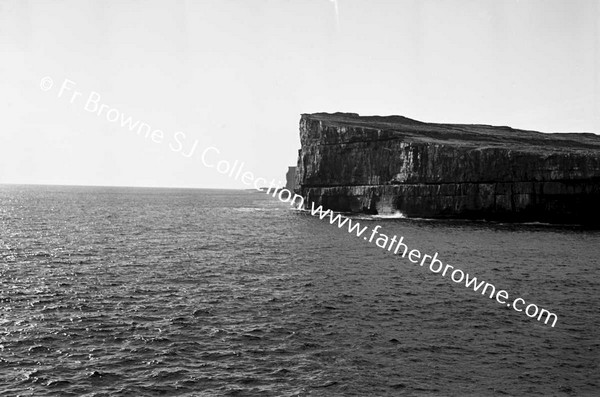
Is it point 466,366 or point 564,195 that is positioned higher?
point 564,195

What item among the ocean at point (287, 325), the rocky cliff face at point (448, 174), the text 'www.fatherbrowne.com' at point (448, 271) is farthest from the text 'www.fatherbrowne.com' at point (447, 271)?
the rocky cliff face at point (448, 174)

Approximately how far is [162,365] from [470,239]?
5269 centimetres

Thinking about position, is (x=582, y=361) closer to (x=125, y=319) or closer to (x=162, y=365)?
(x=162, y=365)

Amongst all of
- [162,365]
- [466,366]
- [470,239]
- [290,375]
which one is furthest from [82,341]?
[470,239]

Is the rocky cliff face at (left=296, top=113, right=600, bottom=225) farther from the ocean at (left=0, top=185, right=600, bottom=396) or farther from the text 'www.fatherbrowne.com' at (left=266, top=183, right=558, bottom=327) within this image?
the ocean at (left=0, top=185, right=600, bottom=396)

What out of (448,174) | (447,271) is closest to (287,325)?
(447,271)

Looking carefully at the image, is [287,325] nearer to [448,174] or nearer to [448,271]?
[448,271]

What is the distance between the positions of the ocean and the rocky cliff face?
113 feet

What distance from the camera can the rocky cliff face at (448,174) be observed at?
271 feet

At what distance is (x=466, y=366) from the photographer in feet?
68.0

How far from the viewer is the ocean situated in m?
18.9

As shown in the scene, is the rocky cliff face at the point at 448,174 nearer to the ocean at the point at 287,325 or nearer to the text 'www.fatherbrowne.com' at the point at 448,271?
the text 'www.fatherbrowne.com' at the point at 448,271

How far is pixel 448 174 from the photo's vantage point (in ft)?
312

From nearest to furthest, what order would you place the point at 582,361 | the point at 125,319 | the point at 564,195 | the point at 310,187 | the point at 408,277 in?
the point at 582,361 → the point at 125,319 → the point at 408,277 → the point at 564,195 → the point at 310,187
